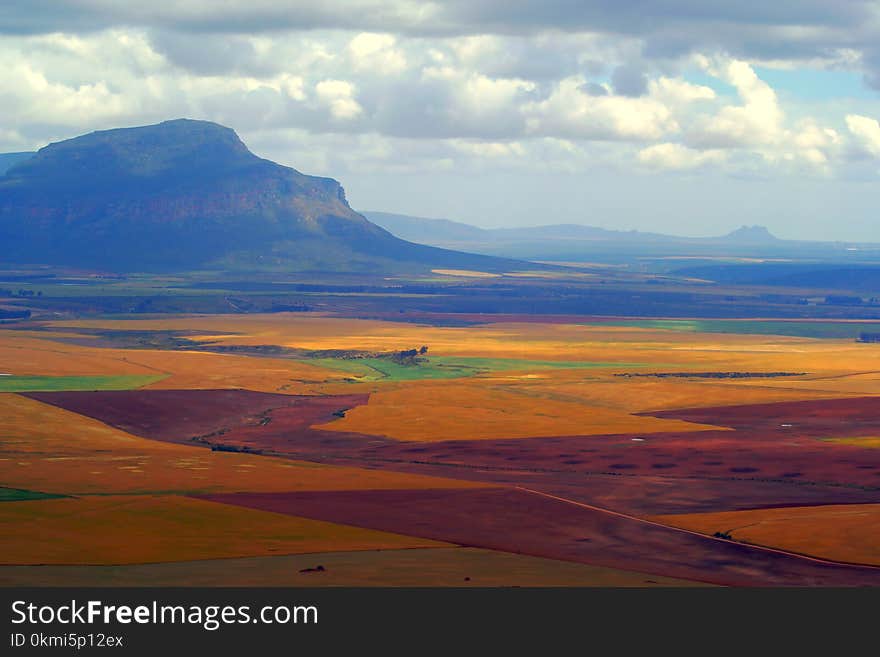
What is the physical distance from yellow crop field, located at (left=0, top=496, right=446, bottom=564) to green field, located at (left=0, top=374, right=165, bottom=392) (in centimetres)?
4632

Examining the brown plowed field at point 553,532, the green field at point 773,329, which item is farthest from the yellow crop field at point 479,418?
the green field at point 773,329

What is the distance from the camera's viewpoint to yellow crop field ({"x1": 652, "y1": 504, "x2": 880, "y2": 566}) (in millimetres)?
49875

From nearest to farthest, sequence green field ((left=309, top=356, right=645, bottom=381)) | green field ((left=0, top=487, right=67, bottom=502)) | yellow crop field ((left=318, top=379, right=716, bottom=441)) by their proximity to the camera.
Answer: green field ((left=0, top=487, right=67, bottom=502))
yellow crop field ((left=318, top=379, right=716, bottom=441))
green field ((left=309, top=356, right=645, bottom=381))

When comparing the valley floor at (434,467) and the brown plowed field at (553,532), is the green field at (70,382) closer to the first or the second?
the valley floor at (434,467)

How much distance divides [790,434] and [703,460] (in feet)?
40.2

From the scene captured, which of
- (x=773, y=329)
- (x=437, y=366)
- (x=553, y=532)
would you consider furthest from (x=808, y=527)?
(x=773, y=329)

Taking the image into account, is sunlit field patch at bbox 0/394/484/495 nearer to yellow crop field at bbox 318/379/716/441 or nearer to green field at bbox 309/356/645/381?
yellow crop field at bbox 318/379/716/441

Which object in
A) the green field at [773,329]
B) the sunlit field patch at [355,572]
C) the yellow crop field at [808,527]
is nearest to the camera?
the sunlit field patch at [355,572]

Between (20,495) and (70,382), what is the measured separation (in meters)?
49.6

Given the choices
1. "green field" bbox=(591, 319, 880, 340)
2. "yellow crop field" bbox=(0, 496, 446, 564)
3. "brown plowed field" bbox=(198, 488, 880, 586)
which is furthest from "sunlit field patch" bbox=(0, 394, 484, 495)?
"green field" bbox=(591, 319, 880, 340)

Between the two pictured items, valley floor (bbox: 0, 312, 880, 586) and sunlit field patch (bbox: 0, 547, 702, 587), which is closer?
sunlit field patch (bbox: 0, 547, 702, 587)

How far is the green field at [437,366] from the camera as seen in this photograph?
122375 millimetres

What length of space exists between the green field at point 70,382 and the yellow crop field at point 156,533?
46323 mm

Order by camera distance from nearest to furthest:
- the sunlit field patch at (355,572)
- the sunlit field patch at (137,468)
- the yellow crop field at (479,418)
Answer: the sunlit field patch at (355,572) < the sunlit field patch at (137,468) < the yellow crop field at (479,418)
